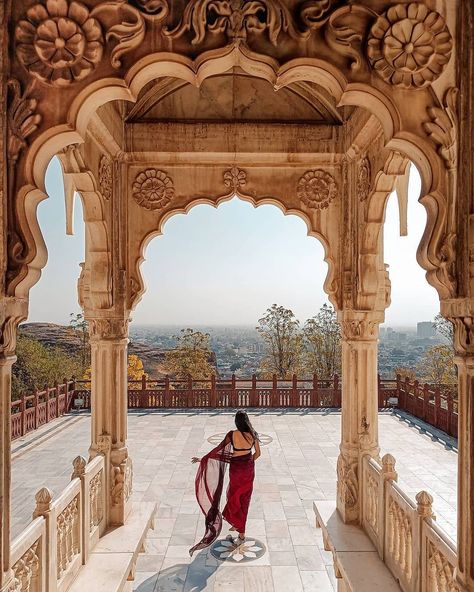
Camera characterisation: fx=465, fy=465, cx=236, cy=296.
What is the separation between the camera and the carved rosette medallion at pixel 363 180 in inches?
190

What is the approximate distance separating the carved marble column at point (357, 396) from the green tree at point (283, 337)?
23.2 meters

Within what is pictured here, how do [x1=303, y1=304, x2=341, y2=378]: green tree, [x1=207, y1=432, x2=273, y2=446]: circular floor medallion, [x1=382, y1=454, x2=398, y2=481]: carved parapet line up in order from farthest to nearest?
[x1=303, y1=304, x2=341, y2=378]: green tree < [x1=207, y1=432, x2=273, y2=446]: circular floor medallion < [x1=382, y1=454, x2=398, y2=481]: carved parapet

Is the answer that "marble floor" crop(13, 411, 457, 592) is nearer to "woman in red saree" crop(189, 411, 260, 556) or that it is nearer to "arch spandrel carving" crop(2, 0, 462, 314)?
"woman in red saree" crop(189, 411, 260, 556)

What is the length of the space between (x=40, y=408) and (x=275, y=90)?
13056 millimetres

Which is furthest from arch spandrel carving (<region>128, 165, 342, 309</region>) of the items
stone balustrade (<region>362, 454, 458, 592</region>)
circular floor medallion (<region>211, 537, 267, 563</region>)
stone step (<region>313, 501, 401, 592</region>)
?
circular floor medallion (<region>211, 537, 267, 563</region>)

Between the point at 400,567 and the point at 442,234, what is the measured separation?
9.30ft

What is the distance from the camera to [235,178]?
559cm

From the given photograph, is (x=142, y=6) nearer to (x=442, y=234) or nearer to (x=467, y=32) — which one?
(x=467, y=32)

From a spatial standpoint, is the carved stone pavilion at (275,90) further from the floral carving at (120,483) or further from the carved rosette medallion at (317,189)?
the carved rosette medallion at (317,189)

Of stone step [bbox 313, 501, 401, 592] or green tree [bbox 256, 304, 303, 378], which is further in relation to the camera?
green tree [bbox 256, 304, 303, 378]

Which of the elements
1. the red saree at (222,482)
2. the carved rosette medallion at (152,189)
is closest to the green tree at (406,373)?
the red saree at (222,482)

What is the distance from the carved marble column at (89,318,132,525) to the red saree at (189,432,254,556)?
3.10 ft

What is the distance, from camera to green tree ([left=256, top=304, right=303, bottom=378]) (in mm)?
28594

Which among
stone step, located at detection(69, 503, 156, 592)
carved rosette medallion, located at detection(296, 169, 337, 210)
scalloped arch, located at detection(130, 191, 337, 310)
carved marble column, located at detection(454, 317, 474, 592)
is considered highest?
carved rosette medallion, located at detection(296, 169, 337, 210)
